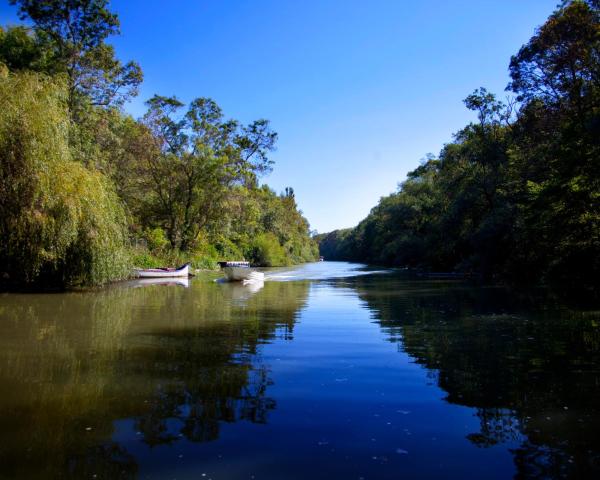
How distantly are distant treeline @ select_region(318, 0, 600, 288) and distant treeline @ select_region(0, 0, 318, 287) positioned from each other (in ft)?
61.6

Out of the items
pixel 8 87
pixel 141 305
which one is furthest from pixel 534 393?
pixel 8 87

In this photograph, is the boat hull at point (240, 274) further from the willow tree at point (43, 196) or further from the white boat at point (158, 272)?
the willow tree at point (43, 196)

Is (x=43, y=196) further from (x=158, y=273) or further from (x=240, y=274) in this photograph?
(x=158, y=273)

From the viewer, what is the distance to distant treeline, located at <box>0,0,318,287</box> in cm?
1725

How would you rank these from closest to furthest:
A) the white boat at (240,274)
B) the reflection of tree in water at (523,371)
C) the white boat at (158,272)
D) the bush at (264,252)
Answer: the reflection of tree in water at (523,371), the white boat at (240,274), the white boat at (158,272), the bush at (264,252)

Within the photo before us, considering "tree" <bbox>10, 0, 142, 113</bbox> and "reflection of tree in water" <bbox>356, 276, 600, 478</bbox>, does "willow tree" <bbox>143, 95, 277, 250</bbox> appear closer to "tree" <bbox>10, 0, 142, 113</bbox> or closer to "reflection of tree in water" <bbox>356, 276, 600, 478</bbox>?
"tree" <bbox>10, 0, 142, 113</bbox>

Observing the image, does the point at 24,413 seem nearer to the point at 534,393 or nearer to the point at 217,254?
the point at 534,393

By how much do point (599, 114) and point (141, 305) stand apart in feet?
58.7

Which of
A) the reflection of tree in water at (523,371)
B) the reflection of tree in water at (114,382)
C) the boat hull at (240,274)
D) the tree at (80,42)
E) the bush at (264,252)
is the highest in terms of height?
the tree at (80,42)

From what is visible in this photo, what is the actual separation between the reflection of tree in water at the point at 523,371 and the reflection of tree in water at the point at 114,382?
2709mm

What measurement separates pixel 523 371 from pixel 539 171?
950 inches

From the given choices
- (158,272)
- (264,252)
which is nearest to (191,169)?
(158,272)

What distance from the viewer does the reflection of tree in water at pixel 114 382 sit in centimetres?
445

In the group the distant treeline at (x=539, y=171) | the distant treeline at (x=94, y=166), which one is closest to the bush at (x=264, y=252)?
the distant treeline at (x=94, y=166)
